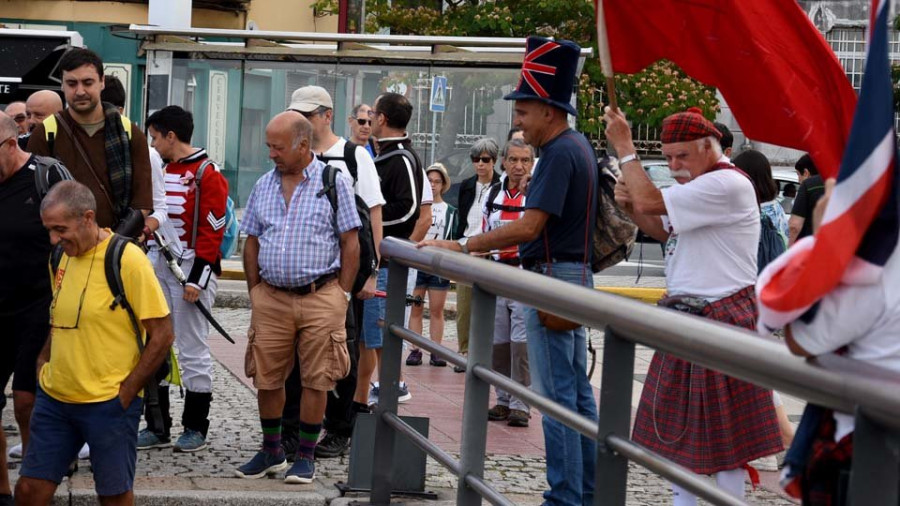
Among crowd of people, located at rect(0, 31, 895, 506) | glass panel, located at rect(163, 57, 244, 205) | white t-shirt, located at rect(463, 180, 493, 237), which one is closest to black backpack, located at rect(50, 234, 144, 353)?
crowd of people, located at rect(0, 31, 895, 506)

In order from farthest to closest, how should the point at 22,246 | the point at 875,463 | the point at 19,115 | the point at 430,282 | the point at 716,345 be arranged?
the point at 430,282, the point at 19,115, the point at 22,246, the point at 716,345, the point at 875,463

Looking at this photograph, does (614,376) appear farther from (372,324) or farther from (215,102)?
(215,102)

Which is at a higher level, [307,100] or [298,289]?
[307,100]

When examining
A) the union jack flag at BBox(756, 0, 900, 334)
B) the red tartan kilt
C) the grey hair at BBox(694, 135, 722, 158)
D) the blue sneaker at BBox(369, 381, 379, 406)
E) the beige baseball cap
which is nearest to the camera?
the union jack flag at BBox(756, 0, 900, 334)

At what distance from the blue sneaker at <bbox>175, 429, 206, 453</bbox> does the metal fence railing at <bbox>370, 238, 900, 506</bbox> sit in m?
1.77

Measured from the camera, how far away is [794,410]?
30.3 feet

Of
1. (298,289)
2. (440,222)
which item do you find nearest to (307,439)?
(298,289)

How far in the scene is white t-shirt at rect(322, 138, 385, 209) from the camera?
25.3 feet

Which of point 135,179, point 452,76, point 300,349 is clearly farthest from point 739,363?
point 452,76

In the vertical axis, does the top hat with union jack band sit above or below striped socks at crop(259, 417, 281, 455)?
above

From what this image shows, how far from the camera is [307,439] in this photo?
6.80 metres

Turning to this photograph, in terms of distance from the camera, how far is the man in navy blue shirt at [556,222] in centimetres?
579

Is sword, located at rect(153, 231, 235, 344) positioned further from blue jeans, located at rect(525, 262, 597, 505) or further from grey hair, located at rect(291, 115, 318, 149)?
blue jeans, located at rect(525, 262, 597, 505)

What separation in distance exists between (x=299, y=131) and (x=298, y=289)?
75 cm
